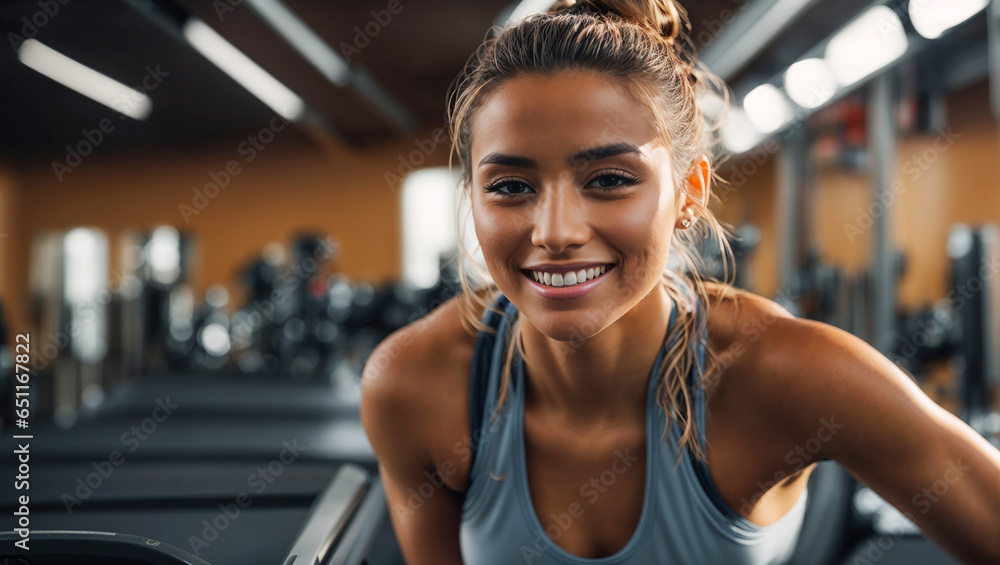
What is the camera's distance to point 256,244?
7.16m

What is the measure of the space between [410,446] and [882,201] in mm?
2520

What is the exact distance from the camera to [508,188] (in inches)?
30.3

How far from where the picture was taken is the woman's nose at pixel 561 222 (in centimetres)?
72

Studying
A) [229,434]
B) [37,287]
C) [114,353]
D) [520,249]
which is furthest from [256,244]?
[520,249]

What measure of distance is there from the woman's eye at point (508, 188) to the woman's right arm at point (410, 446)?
0.30 metres

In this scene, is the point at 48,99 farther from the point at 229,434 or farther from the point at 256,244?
the point at 229,434

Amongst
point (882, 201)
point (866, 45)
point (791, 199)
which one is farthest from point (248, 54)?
point (882, 201)

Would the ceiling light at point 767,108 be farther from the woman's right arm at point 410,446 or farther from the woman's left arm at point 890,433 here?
the woman's right arm at point 410,446

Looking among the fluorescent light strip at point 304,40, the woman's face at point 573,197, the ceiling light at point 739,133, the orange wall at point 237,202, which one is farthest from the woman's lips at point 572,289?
Answer: the orange wall at point 237,202

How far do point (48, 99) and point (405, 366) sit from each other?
5736 millimetres

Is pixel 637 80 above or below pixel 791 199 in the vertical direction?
below

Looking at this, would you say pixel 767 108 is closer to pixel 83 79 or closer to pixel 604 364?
pixel 604 364

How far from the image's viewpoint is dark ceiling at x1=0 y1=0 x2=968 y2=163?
348 centimetres

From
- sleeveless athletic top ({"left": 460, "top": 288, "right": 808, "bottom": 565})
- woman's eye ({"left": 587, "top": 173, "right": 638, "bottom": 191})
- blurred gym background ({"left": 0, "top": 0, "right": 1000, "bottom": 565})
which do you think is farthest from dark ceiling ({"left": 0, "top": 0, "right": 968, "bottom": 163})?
woman's eye ({"left": 587, "top": 173, "right": 638, "bottom": 191})
